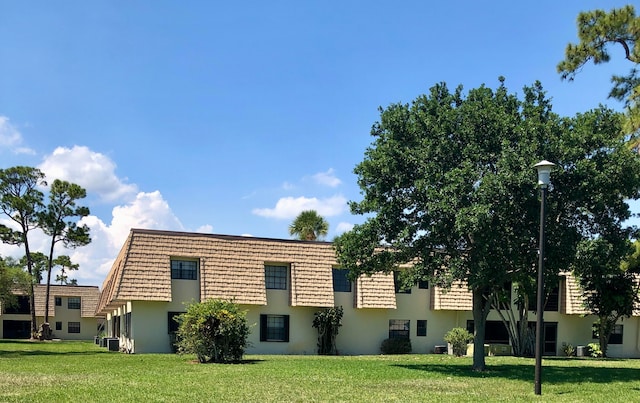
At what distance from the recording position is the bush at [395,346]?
99.7 feet

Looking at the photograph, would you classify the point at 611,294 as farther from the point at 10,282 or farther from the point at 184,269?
the point at 10,282

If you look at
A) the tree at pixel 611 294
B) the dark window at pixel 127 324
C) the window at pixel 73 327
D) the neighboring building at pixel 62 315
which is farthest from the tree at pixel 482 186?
the window at pixel 73 327

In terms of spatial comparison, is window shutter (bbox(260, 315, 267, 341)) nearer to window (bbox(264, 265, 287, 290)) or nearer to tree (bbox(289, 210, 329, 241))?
window (bbox(264, 265, 287, 290))

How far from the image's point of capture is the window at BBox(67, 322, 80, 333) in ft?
196

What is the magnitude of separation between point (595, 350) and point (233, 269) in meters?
18.4

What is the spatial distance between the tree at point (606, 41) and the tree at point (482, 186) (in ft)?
15.0

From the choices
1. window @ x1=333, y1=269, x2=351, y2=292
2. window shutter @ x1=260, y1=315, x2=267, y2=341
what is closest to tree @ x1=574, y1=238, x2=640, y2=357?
window @ x1=333, y1=269, x2=351, y2=292

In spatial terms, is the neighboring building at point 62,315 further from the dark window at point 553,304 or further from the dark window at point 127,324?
the dark window at point 553,304

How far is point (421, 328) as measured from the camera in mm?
31609

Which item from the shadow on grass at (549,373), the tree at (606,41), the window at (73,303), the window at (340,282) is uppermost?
the tree at (606,41)

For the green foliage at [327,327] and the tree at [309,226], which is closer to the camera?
the green foliage at [327,327]

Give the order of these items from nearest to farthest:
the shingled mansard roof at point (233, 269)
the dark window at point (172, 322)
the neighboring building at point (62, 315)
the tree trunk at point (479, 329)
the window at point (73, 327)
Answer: the tree trunk at point (479, 329) < the shingled mansard roof at point (233, 269) < the dark window at point (172, 322) < the neighboring building at point (62, 315) < the window at point (73, 327)

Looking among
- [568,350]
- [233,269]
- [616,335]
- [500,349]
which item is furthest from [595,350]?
[233,269]

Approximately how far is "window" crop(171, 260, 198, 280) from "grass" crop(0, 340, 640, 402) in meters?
7.76
